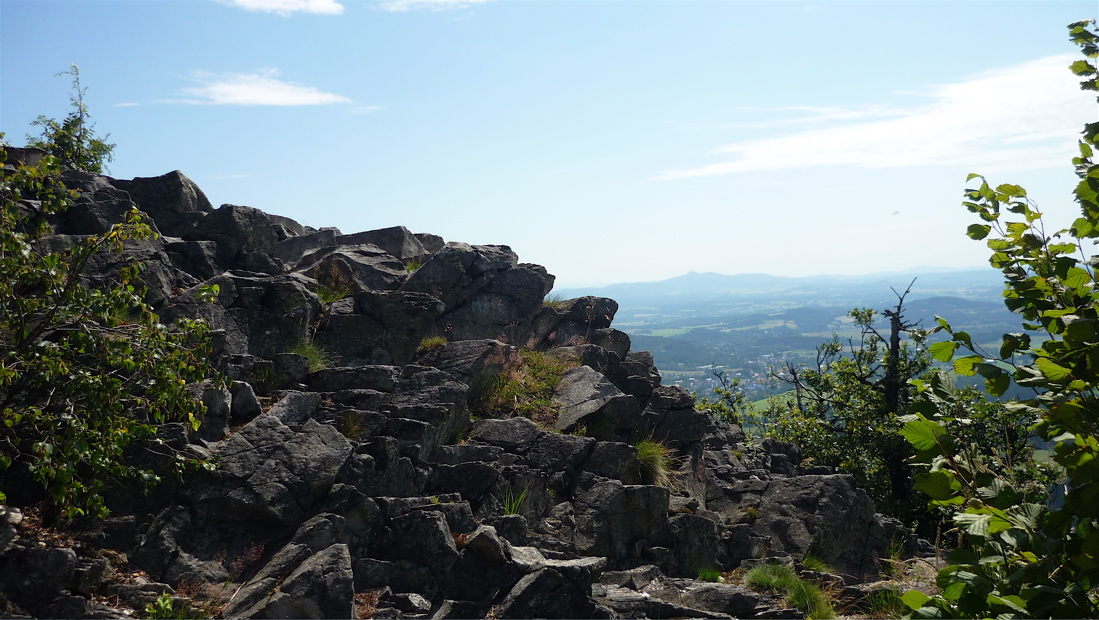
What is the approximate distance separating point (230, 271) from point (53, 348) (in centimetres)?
971

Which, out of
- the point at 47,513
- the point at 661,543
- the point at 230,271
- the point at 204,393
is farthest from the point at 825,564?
the point at 230,271

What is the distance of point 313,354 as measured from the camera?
713 inches

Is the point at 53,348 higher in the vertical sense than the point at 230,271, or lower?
lower

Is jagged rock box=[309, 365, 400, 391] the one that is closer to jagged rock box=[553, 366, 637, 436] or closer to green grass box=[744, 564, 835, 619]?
jagged rock box=[553, 366, 637, 436]

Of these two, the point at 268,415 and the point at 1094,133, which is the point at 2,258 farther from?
the point at 1094,133

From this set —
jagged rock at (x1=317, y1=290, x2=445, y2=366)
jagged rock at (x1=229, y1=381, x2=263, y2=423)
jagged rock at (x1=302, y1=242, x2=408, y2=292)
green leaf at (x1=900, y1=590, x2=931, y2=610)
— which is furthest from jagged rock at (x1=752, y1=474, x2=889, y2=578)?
jagged rock at (x1=302, y1=242, x2=408, y2=292)

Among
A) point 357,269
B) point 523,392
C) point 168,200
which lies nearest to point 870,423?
point 523,392

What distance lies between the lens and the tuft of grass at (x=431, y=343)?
66.7 feet

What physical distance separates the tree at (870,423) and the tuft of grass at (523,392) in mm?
14445

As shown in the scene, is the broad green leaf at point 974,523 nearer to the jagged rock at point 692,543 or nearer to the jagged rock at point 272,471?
the jagged rock at point 272,471

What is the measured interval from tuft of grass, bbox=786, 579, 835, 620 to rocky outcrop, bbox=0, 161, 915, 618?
0.61 meters

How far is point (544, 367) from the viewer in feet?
71.4

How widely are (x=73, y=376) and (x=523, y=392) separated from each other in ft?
37.5

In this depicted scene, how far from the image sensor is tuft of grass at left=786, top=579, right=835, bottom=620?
13477 mm
